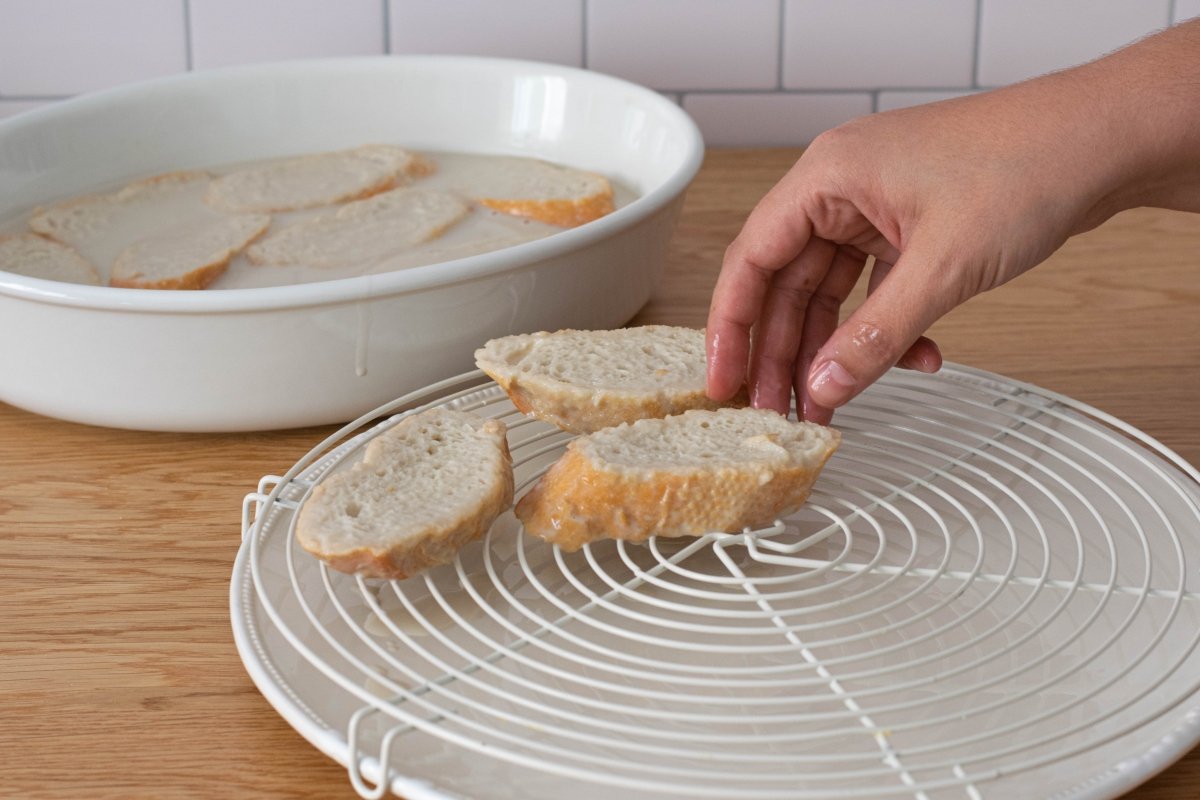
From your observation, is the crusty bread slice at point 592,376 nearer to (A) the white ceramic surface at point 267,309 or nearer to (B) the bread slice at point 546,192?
(A) the white ceramic surface at point 267,309

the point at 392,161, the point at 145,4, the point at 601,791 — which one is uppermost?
the point at 145,4

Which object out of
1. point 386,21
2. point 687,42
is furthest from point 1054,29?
point 386,21

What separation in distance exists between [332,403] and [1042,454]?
0.60m

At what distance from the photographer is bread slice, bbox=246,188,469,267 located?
4.18 feet

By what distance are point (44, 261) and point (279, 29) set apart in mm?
658

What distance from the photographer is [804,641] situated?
2.64 ft

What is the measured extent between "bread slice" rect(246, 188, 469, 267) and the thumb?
22.1 inches

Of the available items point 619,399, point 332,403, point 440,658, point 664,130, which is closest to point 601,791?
point 440,658

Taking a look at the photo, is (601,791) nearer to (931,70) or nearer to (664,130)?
(664,130)

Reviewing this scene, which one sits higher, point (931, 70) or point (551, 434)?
point (931, 70)

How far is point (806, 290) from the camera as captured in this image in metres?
1.10

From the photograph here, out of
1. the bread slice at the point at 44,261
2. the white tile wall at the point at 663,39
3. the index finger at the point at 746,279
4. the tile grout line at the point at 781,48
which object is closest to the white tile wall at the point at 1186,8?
the white tile wall at the point at 663,39

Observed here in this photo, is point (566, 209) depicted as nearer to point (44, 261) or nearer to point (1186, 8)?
point (44, 261)

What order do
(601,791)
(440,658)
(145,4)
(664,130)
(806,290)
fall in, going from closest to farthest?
(601,791) < (440,658) < (806,290) < (664,130) < (145,4)
